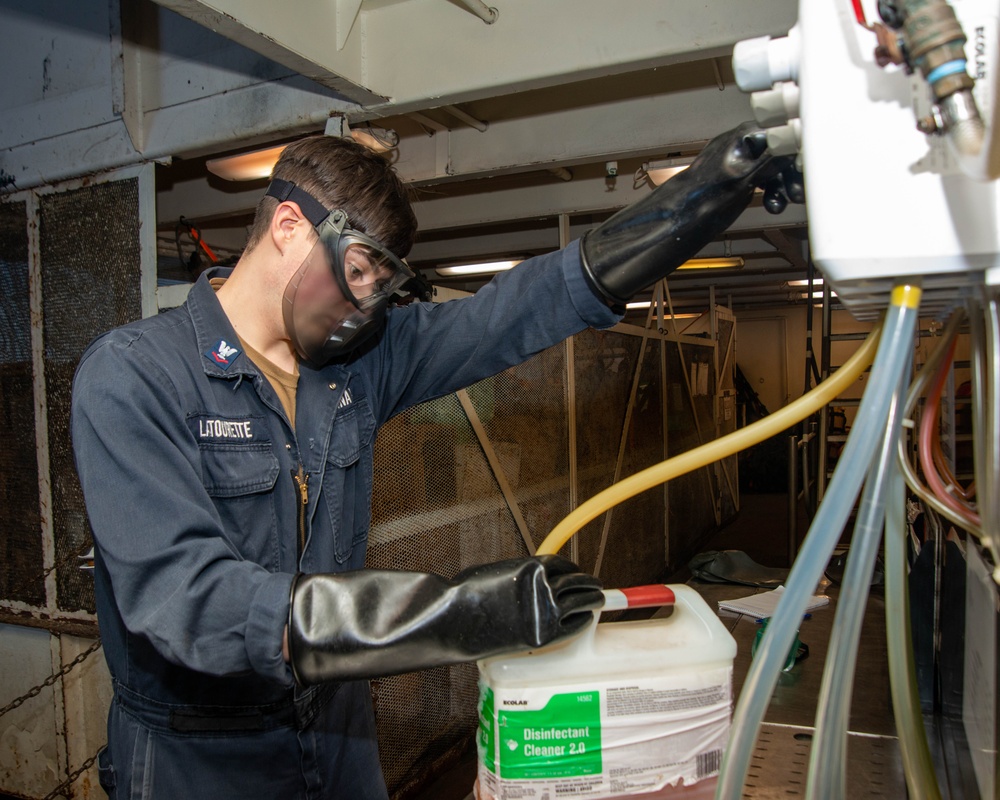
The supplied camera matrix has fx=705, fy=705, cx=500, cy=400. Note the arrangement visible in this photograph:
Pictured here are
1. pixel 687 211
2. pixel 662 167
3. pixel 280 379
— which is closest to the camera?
pixel 687 211

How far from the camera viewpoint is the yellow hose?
2.39 ft

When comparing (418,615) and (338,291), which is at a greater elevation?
(338,291)

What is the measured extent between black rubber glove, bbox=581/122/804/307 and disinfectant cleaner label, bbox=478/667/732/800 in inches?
24.9

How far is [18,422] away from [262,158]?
150cm

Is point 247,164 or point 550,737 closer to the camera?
point 550,737

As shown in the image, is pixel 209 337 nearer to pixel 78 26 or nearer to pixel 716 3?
pixel 716 3

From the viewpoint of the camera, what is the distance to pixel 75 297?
2.72 meters

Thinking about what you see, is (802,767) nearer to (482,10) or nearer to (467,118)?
(482,10)

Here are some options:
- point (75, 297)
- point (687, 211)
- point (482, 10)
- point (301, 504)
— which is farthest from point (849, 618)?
point (75, 297)

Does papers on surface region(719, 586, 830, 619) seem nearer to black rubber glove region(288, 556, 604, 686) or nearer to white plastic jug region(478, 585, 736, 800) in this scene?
white plastic jug region(478, 585, 736, 800)

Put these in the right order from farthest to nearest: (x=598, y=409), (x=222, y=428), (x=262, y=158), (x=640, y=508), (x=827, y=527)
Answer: (x=640, y=508)
(x=598, y=409)
(x=262, y=158)
(x=222, y=428)
(x=827, y=527)

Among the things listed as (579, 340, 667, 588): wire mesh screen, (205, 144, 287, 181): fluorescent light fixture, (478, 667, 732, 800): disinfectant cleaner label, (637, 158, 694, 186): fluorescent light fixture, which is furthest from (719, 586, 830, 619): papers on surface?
(205, 144, 287, 181): fluorescent light fixture

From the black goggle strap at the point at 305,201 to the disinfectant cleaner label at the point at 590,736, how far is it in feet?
2.93

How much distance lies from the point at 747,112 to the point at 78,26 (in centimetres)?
271
